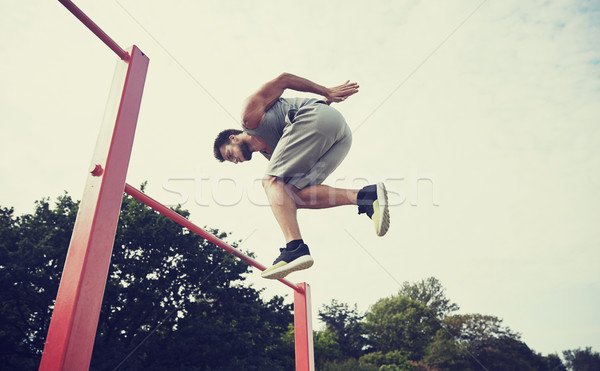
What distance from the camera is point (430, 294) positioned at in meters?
34.1

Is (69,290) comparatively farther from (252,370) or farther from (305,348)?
(252,370)

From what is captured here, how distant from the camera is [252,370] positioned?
13570 millimetres

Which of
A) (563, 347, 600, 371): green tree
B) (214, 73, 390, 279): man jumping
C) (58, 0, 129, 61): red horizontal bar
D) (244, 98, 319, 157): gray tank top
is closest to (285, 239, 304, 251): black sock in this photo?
(214, 73, 390, 279): man jumping

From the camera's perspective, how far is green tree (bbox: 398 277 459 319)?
109 feet

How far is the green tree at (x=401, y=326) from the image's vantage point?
2830cm

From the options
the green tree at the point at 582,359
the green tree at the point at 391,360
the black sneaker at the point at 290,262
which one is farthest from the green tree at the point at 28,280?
the green tree at the point at 582,359

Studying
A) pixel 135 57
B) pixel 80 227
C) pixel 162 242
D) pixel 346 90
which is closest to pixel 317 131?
pixel 346 90

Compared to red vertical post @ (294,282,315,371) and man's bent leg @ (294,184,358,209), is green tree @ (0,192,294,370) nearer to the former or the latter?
red vertical post @ (294,282,315,371)

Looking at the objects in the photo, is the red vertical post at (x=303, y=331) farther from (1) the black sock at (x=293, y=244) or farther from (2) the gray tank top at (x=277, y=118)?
(2) the gray tank top at (x=277, y=118)

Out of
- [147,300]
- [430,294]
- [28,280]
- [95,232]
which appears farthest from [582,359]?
[95,232]

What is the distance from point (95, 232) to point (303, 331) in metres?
2.40

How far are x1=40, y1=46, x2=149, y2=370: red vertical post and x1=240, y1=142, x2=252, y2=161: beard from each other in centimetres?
75

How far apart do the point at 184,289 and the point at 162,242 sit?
77.8 inches

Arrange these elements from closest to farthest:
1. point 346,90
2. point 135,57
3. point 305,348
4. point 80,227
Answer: point 80,227 → point 135,57 → point 346,90 → point 305,348
